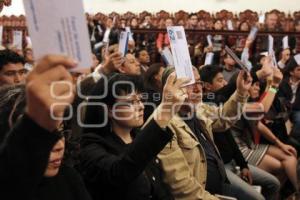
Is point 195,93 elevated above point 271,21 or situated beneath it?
elevated above

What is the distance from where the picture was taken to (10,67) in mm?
2068

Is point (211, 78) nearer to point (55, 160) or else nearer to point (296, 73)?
point (296, 73)

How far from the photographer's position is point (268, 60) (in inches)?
119

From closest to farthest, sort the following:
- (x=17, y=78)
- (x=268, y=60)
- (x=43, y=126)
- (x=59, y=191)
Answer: (x=43, y=126) → (x=59, y=191) → (x=17, y=78) → (x=268, y=60)

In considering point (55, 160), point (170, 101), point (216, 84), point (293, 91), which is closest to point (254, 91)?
point (216, 84)

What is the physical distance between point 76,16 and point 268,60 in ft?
8.21

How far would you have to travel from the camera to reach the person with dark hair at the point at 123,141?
1.38 m

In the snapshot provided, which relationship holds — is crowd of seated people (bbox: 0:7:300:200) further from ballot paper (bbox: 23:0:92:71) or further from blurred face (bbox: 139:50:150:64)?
blurred face (bbox: 139:50:150:64)

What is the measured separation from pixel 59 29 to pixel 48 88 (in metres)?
0.10

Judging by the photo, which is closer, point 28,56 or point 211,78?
point 211,78

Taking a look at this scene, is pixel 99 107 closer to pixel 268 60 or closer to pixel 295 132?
pixel 268 60

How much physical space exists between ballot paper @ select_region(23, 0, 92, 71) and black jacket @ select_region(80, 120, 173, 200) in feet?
2.28

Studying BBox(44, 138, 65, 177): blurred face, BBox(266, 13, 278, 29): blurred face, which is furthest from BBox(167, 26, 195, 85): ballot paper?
BBox(266, 13, 278, 29): blurred face

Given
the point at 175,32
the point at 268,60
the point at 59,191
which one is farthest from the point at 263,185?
the point at 59,191
